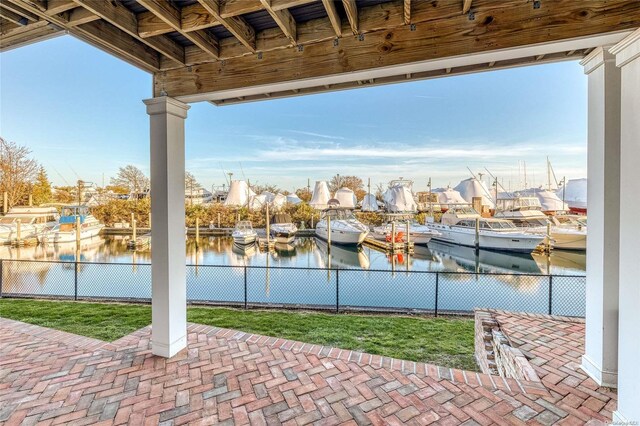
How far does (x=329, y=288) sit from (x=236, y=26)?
817 centimetres

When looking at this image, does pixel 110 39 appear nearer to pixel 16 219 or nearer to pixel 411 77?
pixel 411 77

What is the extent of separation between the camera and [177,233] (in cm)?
291

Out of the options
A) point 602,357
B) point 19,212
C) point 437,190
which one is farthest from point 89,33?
point 437,190

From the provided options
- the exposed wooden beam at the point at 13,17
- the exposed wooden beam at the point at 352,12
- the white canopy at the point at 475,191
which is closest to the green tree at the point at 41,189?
the exposed wooden beam at the point at 13,17

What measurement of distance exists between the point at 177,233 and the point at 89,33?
179 cm

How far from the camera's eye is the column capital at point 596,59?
7.10ft

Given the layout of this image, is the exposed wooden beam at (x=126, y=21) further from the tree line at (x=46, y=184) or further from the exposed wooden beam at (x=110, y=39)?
the tree line at (x=46, y=184)

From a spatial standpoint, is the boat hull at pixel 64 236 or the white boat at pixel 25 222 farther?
the boat hull at pixel 64 236

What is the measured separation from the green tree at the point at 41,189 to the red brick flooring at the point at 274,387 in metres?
25.7

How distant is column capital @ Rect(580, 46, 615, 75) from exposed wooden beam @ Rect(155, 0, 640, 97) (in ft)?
1.65

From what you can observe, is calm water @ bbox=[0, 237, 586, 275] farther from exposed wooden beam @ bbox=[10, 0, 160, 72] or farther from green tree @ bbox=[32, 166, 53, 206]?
exposed wooden beam @ bbox=[10, 0, 160, 72]

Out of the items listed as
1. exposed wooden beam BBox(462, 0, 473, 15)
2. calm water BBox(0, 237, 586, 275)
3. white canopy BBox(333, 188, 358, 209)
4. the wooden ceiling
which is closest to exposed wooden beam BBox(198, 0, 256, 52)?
the wooden ceiling

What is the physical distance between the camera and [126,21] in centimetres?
213

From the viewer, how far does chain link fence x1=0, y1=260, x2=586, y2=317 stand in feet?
25.1
